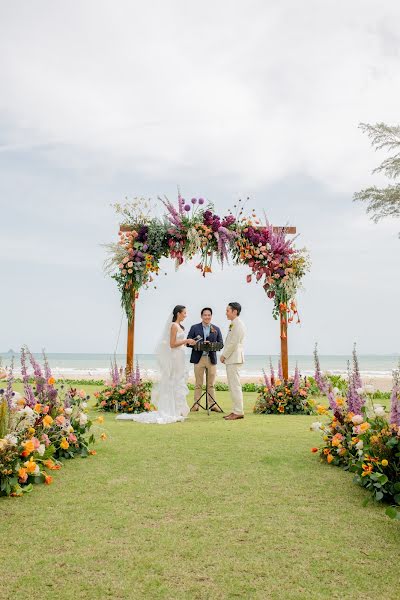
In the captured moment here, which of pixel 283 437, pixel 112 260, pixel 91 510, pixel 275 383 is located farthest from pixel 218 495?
pixel 112 260

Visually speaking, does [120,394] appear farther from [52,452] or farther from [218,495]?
[218,495]

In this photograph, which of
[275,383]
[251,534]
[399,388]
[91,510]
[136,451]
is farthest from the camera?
[275,383]

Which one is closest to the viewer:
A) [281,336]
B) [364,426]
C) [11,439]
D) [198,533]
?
→ [198,533]

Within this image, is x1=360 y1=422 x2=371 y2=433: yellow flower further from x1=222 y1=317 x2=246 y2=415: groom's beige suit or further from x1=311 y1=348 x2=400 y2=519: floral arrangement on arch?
x1=222 y1=317 x2=246 y2=415: groom's beige suit

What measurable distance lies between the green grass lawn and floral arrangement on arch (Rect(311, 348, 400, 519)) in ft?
0.69

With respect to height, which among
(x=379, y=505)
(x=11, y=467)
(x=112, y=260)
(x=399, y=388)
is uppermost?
(x=112, y=260)

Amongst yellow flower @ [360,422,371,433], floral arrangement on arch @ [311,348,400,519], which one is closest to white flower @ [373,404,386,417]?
floral arrangement on arch @ [311,348,400,519]

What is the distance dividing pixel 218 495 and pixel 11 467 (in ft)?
6.33

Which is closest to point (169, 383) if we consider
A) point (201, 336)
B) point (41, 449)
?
point (201, 336)

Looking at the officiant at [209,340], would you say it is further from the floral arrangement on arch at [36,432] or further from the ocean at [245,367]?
the ocean at [245,367]

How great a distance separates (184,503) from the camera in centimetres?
460

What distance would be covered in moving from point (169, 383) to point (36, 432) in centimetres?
457

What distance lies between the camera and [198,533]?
3.90 m

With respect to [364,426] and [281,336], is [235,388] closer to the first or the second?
[281,336]
